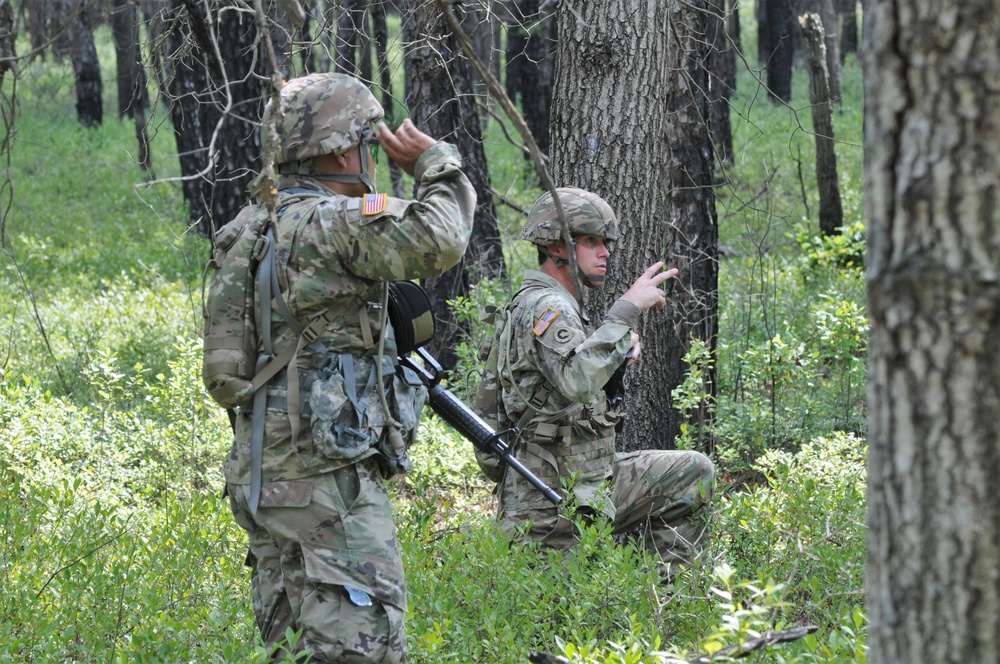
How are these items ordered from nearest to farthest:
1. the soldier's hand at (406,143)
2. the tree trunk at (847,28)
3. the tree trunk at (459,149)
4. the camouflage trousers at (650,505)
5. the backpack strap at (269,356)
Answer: the backpack strap at (269,356), the soldier's hand at (406,143), the camouflage trousers at (650,505), the tree trunk at (459,149), the tree trunk at (847,28)

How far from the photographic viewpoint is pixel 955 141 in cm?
187

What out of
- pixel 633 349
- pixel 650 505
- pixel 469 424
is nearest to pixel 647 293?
pixel 633 349

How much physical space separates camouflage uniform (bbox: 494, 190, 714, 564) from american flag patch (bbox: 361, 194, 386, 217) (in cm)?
122

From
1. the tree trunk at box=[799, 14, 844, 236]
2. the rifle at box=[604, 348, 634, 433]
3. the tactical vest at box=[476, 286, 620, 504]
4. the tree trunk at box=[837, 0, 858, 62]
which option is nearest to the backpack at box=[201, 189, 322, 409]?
the tactical vest at box=[476, 286, 620, 504]

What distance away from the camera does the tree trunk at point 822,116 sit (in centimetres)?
1122

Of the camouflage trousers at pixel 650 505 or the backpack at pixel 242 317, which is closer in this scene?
the backpack at pixel 242 317

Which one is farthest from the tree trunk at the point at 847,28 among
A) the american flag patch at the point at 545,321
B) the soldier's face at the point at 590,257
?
the american flag patch at the point at 545,321

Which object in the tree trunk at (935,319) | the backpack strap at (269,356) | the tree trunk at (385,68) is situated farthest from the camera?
the tree trunk at (385,68)

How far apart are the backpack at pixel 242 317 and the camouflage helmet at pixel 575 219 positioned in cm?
127

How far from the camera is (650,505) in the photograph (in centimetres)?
476

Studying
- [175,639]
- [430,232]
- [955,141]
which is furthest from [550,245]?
[955,141]

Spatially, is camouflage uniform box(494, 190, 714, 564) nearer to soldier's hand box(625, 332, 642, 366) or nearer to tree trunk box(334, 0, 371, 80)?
soldier's hand box(625, 332, 642, 366)

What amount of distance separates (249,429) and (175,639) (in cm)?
87

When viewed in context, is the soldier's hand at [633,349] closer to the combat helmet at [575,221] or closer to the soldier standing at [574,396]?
the soldier standing at [574,396]
